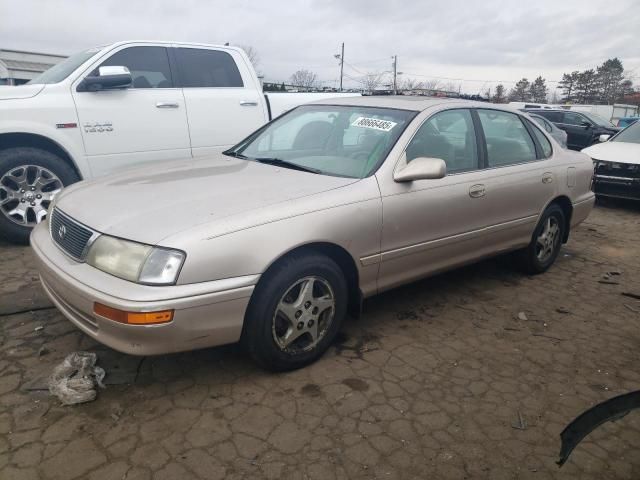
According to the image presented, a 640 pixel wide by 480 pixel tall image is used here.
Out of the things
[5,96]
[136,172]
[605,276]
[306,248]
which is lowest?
[605,276]

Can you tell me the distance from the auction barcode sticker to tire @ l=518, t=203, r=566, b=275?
1.93 metres

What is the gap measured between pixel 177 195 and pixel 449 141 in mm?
2063

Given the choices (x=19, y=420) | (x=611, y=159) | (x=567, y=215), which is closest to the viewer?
(x=19, y=420)

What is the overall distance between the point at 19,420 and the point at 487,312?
317 cm

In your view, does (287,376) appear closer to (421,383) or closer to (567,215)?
(421,383)

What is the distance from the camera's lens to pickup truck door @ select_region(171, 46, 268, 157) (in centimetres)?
542

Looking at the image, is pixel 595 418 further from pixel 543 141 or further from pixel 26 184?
pixel 26 184

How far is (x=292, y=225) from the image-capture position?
2.70m

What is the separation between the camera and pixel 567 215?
16.2 ft

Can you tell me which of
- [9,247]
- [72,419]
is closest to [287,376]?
[72,419]

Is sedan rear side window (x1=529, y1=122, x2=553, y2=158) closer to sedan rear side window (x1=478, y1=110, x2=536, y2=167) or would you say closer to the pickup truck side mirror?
sedan rear side window (x1=478, y1=110, x2=536, y2=167)

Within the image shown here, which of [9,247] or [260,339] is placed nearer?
[260,339]

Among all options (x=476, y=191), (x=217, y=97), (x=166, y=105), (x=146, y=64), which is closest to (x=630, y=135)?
(x=476, y=191)

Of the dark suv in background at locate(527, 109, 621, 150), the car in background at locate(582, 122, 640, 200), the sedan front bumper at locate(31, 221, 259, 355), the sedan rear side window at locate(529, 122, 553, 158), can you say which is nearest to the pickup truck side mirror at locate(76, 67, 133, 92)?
the sedan front bumper at locate(31, 221, 259, 355)
